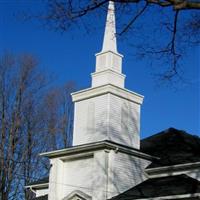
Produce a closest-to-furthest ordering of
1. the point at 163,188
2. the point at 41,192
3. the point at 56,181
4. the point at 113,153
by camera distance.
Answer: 1. the point at 163,188
2. the point at 113,153
3. the point at 56,181
4. the point at 41,192

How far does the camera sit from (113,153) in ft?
69.5

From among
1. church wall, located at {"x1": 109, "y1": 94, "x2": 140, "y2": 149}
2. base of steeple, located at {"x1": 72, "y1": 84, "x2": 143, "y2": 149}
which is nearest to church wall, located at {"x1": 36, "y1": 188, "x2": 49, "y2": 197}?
base of steeple, located at {"x1": 72, "y1": 84, "x2": 143, "y2": 149}

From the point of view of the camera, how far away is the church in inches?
816

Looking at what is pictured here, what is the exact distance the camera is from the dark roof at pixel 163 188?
18.7m

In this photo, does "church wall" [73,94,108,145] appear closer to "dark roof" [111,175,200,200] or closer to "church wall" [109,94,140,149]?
"church wall" [109,94,140,149]

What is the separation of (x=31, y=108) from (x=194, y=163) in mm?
15080

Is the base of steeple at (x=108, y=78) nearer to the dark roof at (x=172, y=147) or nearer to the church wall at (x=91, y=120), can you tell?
the church wall at (x=91, y=120)

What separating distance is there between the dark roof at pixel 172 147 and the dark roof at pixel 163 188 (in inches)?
37.7

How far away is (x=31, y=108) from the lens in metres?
32.8

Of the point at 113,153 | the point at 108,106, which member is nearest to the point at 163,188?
the point at 113,153

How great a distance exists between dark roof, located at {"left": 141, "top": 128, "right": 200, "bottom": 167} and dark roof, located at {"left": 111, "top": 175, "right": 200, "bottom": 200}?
0.96m

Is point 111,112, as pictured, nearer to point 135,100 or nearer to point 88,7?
point 135,100

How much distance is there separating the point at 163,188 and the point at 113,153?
9.01ft

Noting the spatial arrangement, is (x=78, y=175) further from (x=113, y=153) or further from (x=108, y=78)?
(x=108, y=78)
